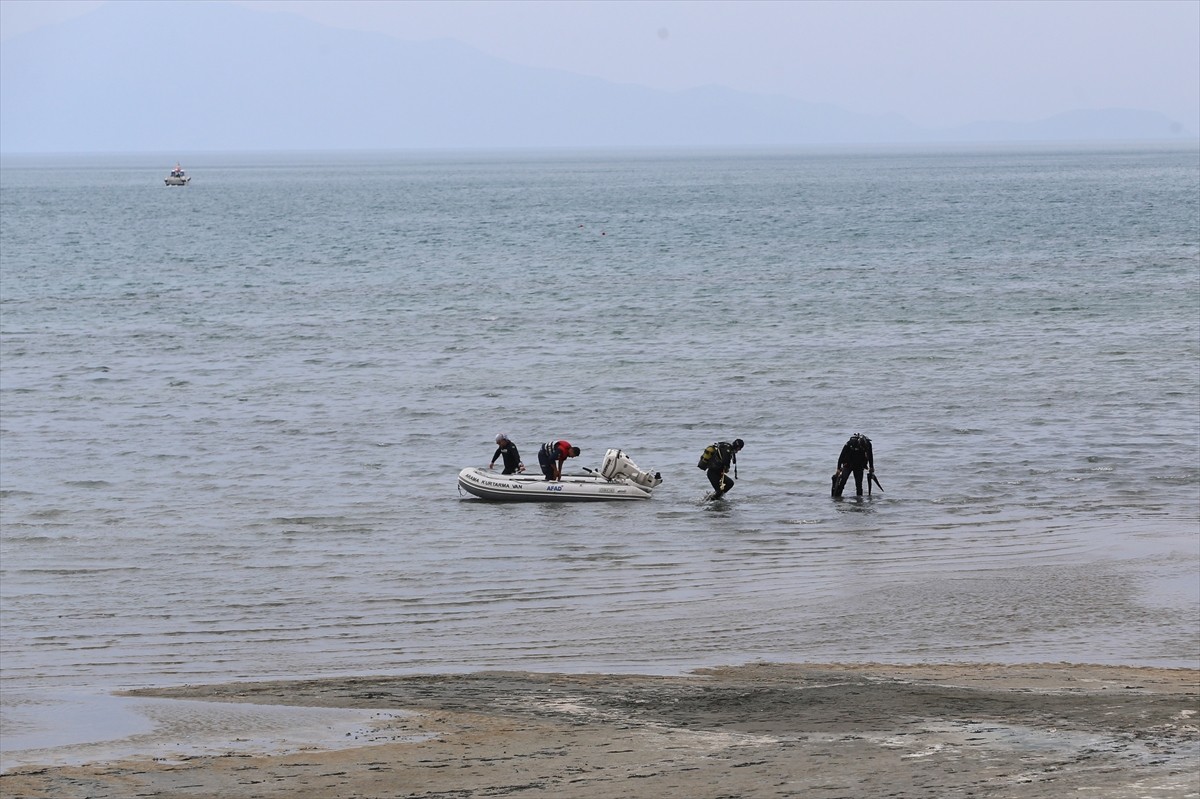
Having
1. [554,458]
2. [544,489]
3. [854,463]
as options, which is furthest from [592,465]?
[854,463]

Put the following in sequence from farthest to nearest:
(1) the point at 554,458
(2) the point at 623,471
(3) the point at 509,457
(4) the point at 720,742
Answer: (3) the point at 509,457
(1) the point at 554,458
(2) the point at 623,471
(4) the point at 720,742

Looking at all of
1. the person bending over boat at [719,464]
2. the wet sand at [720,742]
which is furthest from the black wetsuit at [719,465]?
the wet sand at [720,742]

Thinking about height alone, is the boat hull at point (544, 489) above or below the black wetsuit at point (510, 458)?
below

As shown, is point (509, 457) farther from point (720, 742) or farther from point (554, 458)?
point (720, 742)

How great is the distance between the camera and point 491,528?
23234 mm

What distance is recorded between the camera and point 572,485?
2519 centimetres

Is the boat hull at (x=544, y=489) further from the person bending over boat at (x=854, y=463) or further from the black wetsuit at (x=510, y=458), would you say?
the person bending over boat at (x=854, y=463)

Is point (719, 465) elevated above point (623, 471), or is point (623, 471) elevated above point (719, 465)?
point (719, 465)

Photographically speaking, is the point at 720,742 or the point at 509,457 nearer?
the point at 720,742

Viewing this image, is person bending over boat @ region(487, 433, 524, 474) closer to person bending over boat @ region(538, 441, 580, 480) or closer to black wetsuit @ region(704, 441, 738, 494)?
person bending over boat @ region(538, 441, 580, 480)

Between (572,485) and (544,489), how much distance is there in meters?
0.49

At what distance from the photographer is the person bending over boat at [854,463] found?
24.4 metres

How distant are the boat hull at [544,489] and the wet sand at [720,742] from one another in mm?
10110

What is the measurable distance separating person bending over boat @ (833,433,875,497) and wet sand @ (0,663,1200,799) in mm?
9706
